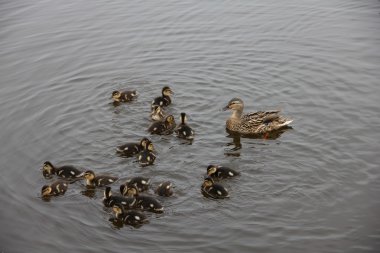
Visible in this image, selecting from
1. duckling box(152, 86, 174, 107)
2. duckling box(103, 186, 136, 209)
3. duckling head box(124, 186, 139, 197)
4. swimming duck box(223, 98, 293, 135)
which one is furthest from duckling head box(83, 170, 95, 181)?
swimming duck box(223, 98, 293, 135)

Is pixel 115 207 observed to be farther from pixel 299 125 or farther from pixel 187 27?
pixel 187 27

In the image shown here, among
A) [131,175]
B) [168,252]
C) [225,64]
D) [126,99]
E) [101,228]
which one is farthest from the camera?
[225,64]

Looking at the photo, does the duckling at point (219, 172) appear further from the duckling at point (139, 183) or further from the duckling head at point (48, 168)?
the duckling head at point (48, 168)

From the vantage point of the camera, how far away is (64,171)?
8.84 m

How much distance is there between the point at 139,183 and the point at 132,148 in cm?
91

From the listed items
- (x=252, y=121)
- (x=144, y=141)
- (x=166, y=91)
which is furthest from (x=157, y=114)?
(x=252, y=121)

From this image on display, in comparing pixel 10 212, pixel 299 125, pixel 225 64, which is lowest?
pixel 10 212

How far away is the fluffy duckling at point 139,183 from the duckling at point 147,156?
55cm

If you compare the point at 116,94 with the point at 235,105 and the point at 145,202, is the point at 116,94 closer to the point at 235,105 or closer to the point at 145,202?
the point at 235,105

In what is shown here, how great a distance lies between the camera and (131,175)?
898 centimetres

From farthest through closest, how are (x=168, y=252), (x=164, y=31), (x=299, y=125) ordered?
(x=164, y=31) < (x=299, y=125) < (x=168, y=252)

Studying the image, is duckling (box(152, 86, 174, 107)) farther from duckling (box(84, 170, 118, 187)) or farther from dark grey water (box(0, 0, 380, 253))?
duckling (box(84, 170, 118, 187))

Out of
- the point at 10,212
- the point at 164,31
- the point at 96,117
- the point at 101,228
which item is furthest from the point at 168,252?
the point at 164,31

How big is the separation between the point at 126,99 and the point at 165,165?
2218 mm
